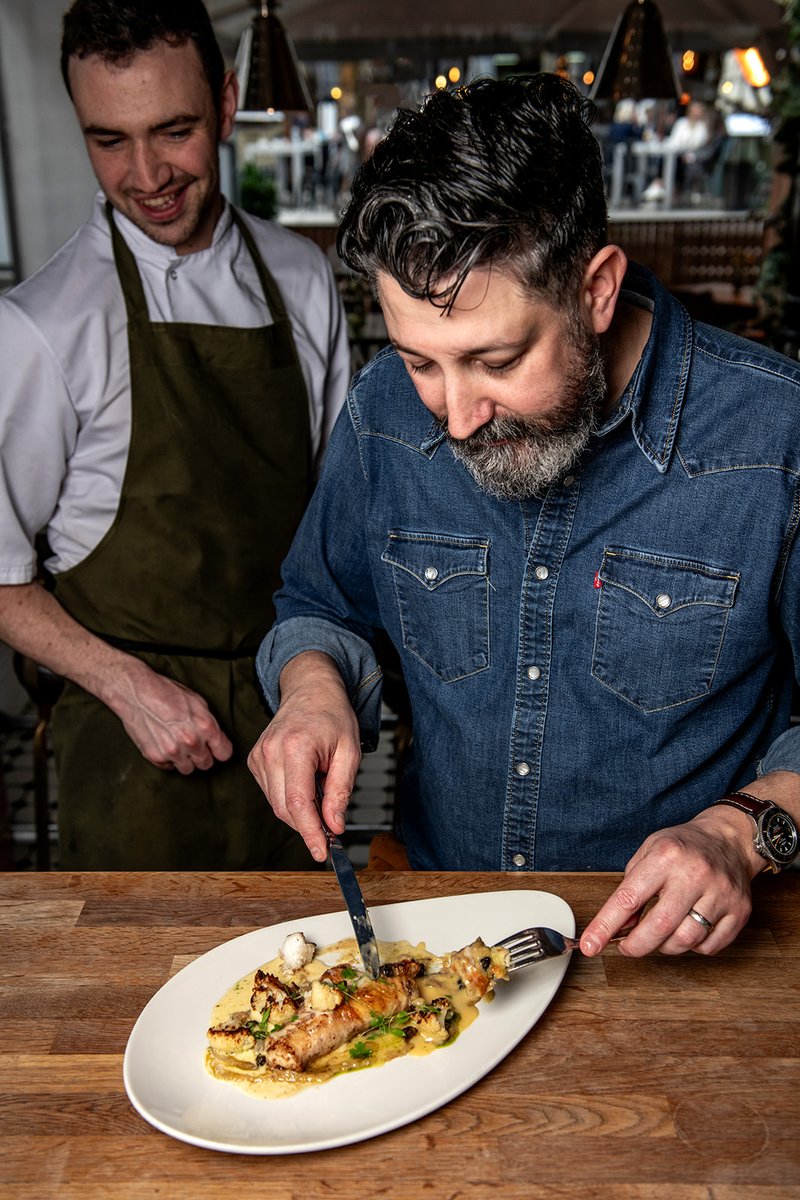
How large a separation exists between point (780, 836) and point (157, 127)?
5.24ft

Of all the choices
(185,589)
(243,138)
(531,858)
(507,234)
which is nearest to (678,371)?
(507,234)

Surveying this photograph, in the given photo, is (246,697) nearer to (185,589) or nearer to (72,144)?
(185,589)

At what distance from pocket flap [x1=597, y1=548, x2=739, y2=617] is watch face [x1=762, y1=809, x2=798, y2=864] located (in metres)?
0.29

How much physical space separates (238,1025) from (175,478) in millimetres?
1166

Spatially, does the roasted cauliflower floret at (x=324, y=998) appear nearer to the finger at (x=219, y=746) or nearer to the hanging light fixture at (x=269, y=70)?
the finger at (x=219, y=746)

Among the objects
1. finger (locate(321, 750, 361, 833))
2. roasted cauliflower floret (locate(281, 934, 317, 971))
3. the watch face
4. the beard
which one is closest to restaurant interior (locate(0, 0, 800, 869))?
the beard

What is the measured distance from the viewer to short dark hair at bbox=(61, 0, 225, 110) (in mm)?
1970

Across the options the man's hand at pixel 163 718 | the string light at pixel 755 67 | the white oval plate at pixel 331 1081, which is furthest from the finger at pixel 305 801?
the string light at pixel 755 67

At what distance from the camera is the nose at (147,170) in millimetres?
2027

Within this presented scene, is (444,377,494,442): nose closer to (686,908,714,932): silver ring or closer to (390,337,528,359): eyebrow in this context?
(390,337,528,359): eyebrow

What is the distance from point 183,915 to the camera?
4.59 ft

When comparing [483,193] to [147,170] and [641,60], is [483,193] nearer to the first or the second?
[147,170]

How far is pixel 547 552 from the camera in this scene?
1.51 m

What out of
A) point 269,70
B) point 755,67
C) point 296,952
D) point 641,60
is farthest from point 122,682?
point 755,67
